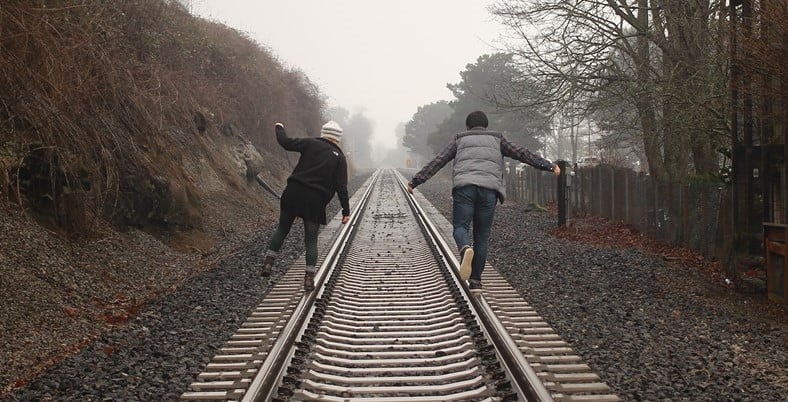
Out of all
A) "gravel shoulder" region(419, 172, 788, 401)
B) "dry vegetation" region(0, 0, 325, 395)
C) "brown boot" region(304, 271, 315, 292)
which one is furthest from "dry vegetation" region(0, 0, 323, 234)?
Answer: "gravel shoulder" region(419, 172, 788, 401)

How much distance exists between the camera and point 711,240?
29.7 ft

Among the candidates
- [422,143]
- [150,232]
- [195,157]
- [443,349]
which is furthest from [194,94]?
[422,143]

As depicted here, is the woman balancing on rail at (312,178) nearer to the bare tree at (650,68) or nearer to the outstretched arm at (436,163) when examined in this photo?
the outstretched arm at (436,163)

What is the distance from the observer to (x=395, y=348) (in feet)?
15.6

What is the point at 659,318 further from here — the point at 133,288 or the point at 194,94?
the point at 194,94

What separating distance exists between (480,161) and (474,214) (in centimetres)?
57

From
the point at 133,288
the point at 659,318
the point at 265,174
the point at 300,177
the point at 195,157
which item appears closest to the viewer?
the point at 659,318

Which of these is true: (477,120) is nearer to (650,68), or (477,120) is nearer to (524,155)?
(524,155)

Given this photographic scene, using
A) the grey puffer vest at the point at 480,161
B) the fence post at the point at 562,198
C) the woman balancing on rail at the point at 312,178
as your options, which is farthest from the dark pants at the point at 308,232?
the fence post at the point at 562,198

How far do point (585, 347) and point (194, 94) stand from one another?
15206 mm

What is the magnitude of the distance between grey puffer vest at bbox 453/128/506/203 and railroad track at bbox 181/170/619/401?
44.2 inches

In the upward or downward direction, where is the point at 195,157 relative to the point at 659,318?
upward

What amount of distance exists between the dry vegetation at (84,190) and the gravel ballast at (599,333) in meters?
0.39

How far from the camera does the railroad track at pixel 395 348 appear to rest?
3830 millimetres
